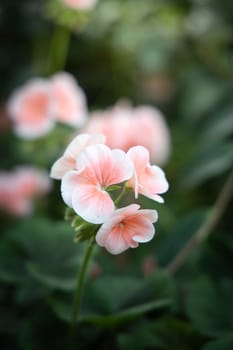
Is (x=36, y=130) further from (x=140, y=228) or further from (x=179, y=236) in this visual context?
(x=140, y=228)

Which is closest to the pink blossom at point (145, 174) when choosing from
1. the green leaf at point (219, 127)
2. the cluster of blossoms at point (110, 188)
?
the cluster of blossoms at point (110, 188)

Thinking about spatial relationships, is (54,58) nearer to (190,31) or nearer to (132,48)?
(132,48)

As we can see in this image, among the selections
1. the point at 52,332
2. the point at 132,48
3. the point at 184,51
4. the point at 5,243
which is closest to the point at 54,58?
the point at 132,48

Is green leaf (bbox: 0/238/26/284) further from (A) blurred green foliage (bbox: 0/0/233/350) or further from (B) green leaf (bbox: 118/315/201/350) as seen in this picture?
(B) green leaf (bbox: 118/315/201/350)

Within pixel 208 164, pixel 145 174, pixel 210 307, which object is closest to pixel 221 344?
pixel 210 307

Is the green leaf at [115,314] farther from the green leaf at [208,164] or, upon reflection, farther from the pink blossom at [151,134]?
the pink blossom at [151,134]

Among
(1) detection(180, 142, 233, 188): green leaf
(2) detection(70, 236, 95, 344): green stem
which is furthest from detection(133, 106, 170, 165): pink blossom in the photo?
(2) detection(70, 236, 95, 344): green stem

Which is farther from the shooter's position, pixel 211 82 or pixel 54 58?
pixel 211 82

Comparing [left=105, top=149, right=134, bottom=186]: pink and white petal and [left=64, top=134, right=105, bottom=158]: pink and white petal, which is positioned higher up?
[left=105, top=149, right=134, bottom=186]: pink and white petal
